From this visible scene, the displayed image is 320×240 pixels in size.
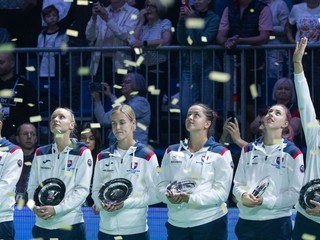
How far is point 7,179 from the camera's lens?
1177cm

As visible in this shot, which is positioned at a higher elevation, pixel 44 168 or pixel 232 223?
pixel 44 168

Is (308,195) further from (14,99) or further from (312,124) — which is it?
(14,99)

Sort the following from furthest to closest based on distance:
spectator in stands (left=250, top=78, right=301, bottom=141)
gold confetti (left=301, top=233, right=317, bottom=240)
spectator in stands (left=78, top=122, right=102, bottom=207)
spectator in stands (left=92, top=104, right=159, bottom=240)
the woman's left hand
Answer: spectator in stands (left=250, top=78, right=301, bottom=141) → spectator in stands (left=78, top=122, right=102, bottom=207) → spectator in stands (left=92, top=104, right=159, bottom=240) → gold confetti (left=301, top=233, right=317, bottom=240) → the woman's left hand

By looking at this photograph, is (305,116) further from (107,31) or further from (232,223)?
(107,31)

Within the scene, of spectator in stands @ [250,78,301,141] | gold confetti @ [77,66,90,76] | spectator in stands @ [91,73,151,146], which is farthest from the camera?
gold confetti @ [77,66,90,76]

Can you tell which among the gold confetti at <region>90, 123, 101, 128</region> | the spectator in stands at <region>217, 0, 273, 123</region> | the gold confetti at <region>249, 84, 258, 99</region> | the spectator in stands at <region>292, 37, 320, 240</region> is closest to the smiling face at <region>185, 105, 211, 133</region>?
the spectator in stands at <region>292, 37, 320, 240</region>

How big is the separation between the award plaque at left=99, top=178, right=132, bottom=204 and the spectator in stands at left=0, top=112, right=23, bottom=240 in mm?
941

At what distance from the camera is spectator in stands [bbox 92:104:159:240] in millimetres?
11328

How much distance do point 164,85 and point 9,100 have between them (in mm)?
1798

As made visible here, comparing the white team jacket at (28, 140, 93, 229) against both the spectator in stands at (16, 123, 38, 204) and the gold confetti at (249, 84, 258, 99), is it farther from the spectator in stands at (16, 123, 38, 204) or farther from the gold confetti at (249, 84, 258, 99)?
the gold confetti at (249, 84, 258, 99)

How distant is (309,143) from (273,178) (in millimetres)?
459

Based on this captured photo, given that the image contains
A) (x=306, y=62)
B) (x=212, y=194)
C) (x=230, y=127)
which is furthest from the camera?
(x=306, y=62)

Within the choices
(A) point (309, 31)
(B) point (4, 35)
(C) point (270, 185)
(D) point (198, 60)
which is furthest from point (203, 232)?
(B) point (4, 35)

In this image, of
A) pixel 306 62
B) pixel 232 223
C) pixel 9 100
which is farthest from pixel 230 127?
pixel 9 100
